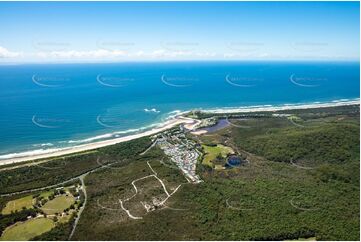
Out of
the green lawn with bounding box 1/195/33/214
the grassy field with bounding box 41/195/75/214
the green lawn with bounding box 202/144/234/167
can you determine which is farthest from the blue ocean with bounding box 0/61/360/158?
the grassy field with bounding box 41/195/75/214

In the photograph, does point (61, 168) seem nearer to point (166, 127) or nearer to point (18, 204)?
point (18, 204)

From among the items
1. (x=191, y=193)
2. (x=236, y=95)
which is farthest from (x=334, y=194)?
(x=236, y=95)

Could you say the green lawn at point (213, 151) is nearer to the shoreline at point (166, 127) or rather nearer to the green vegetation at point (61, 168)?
the green vegetation at point (61, 168)

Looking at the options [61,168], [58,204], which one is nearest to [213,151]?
[61,168]

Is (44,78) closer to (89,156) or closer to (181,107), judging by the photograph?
(181,107)

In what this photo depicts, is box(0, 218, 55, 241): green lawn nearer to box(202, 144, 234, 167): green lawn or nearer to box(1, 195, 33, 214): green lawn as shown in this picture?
box(1, 195, 33, 214): green lawn

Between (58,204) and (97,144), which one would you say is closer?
(58,204)
